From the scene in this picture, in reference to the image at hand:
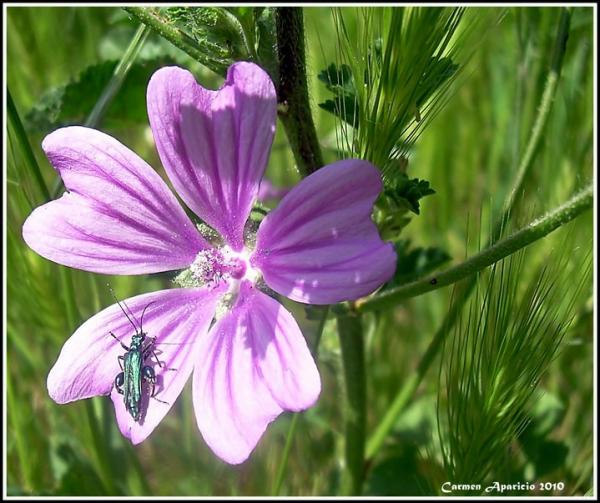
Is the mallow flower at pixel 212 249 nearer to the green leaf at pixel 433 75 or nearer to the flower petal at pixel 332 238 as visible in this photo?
the flower petal at pixel 332 238

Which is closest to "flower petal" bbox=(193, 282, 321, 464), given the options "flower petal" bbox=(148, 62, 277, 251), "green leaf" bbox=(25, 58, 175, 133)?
"flower petal" bbox=(148, 62, 277, 251)

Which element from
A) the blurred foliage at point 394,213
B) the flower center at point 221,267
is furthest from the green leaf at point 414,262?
the flower center at point 221,267

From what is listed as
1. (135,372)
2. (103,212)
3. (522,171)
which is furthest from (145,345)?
(522,171)

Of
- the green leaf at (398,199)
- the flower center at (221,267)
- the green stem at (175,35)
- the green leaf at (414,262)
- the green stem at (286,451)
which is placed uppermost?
the green stem at (175,35)

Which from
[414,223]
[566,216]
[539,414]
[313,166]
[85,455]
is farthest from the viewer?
[414,223]

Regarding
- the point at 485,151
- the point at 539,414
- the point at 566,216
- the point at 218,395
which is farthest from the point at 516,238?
the point at 485,151

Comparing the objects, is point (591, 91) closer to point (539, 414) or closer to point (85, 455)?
point (539, 414)

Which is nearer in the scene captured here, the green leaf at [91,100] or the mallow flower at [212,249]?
the mallow flower at [212,249]
